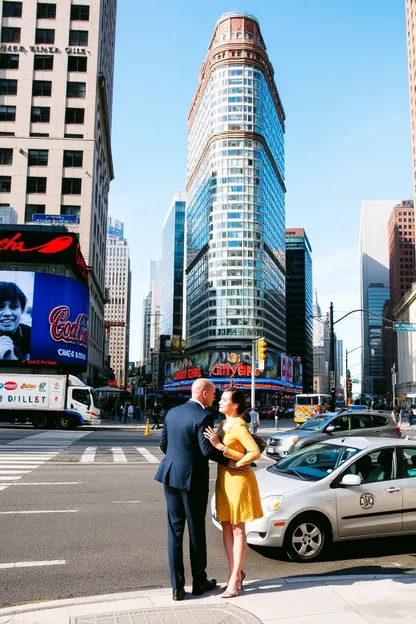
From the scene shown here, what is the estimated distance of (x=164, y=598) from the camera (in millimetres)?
5086

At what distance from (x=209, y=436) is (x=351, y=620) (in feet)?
6.21

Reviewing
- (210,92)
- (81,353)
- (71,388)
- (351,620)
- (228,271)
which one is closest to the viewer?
(351,620)

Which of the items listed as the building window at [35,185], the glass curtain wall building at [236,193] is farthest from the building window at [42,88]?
the glass curtain wall building at [236,193]

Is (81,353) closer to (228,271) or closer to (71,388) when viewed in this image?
(71,388)

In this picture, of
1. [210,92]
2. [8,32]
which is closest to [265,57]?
[210,92]

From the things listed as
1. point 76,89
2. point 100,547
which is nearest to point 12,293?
point 76,89

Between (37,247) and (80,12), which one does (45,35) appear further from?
(37,247)

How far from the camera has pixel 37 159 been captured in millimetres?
59062

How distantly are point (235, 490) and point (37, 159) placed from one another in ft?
196

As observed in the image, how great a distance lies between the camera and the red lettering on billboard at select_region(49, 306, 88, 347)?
137ft

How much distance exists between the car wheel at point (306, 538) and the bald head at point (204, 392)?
8.58ft

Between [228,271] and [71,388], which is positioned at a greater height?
[228,271]

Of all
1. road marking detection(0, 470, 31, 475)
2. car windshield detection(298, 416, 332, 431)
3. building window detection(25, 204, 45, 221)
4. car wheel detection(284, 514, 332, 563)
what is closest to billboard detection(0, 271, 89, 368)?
building window detection(25, 204, 45, 221)

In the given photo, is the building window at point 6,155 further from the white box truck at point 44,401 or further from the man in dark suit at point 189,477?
the man in dark suit at point 189,477
